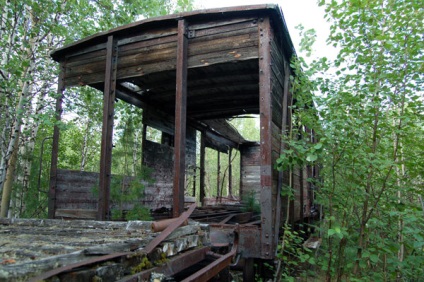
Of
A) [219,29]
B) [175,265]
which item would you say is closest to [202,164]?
[219,29]

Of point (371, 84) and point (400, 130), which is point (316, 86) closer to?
point (371, 84)

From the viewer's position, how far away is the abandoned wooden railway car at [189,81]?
4609 mm

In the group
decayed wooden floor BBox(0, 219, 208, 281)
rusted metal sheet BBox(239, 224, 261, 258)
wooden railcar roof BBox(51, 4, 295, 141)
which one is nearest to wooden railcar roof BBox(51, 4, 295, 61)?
wooden railcar roof BBox(51, 4, 295, 141)

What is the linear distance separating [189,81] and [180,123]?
228cm

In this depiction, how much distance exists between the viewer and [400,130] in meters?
3.79

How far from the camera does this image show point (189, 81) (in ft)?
22.7

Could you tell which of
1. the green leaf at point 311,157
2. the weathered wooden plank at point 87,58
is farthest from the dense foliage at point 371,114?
the weathered wooden plank at point 87,58

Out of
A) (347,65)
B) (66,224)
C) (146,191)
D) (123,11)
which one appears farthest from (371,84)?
(123,11)

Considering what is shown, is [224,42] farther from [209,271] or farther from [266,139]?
[209,271]

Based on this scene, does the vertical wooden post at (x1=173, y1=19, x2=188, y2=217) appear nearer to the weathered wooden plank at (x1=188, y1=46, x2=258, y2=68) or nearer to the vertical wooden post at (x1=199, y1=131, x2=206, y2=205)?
the weathered wooden plank at (x1=188, y1=46, x2=258, y2=68)

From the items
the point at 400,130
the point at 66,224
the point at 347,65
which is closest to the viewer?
the point at 66,224

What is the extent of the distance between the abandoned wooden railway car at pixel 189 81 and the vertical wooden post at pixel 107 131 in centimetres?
2

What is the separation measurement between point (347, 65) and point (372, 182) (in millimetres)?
1817

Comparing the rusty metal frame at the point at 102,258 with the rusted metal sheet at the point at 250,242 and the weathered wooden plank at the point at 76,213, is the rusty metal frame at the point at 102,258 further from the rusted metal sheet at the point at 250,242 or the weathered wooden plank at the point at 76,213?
the weathered wooden plank at the point at 76,213
